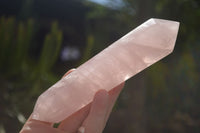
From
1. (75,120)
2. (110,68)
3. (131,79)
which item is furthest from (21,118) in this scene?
(110,68)

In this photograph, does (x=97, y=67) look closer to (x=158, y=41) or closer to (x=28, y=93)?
(x=158, y=41)

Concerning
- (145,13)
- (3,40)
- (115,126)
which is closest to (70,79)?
(145,13)

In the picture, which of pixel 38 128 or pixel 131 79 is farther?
pixel 131 79

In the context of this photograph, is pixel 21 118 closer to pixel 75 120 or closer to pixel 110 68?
pixel 75 120

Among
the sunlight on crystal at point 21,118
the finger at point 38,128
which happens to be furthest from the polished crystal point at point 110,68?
the sunlight on crystal at point 21,118

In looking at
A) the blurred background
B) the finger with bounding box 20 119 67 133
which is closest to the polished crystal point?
the finger with bounding box 20 119 67 133

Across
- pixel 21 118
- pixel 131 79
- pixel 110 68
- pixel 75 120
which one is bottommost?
pixel 21 118
